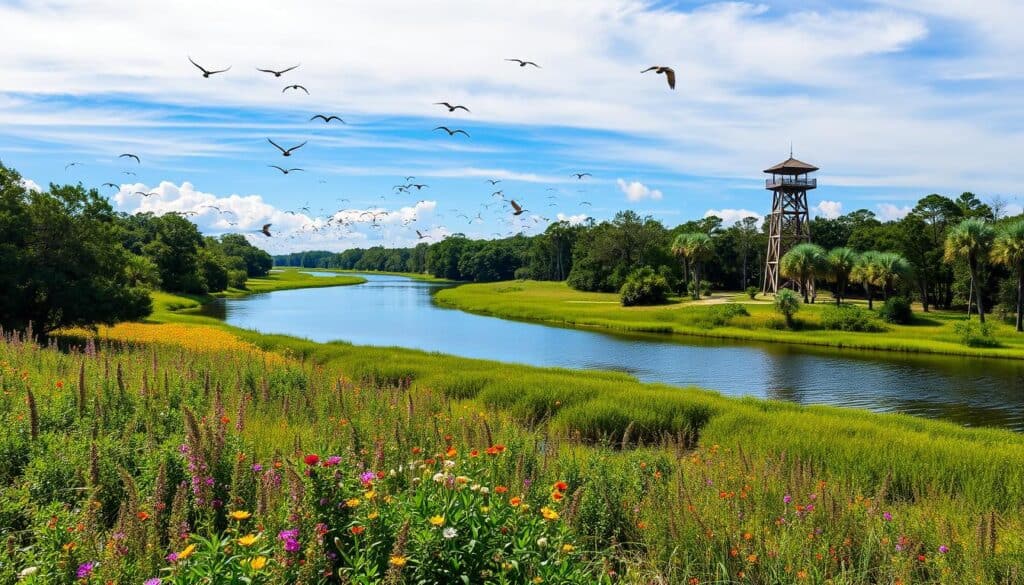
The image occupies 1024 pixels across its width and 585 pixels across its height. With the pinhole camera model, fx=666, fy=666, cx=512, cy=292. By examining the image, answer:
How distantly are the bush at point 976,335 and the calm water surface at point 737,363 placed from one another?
5341 mm

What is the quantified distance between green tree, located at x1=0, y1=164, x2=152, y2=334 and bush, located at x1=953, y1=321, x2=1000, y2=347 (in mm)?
55376

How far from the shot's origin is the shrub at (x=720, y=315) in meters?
61.8

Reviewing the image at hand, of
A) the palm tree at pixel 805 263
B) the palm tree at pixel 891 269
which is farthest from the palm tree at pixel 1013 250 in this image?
the palm tree at pixel 805 263

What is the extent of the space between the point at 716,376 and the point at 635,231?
2924 inches

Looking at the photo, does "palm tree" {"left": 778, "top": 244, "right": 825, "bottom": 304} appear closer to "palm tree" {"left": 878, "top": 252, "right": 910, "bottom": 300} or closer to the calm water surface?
"palm tree" {"left": 878, "top": 252, "right": 910, "bottom": 300}

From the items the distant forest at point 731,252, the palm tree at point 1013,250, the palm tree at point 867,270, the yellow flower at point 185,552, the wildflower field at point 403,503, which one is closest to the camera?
the yellow flower at point 185,552

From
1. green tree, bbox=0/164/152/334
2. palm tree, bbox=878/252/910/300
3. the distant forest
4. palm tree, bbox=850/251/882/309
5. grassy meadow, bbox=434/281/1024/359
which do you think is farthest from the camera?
the distant forest

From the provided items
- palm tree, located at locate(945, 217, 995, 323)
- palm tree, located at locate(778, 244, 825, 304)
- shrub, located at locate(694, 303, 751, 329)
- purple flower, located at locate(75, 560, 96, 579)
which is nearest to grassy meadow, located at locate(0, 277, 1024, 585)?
purple flower, located at locate(75, 560, 96, 579)

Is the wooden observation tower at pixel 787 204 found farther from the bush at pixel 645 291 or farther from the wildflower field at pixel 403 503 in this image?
the wildflower field at pixel 403 503

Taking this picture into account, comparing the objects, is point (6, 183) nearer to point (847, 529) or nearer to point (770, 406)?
point (770, 406)

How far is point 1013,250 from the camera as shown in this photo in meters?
53.7

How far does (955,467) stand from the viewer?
14078 millimetres

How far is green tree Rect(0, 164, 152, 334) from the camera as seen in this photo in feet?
99.5

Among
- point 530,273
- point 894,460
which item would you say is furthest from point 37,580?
point 530,273
